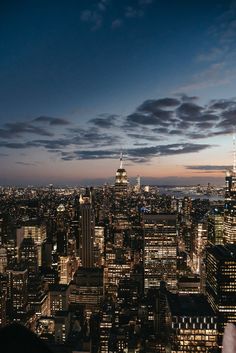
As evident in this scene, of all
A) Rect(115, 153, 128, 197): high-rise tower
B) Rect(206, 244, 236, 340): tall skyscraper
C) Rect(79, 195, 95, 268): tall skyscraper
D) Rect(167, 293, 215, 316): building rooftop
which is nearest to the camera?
Rect(167, 293, 215, 316): building rooftop

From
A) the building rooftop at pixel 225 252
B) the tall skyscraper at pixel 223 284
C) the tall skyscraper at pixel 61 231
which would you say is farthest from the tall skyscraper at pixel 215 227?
the tall skyscraper at pixel 61 231

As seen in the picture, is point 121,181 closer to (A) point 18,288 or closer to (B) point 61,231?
(B) point 61,231

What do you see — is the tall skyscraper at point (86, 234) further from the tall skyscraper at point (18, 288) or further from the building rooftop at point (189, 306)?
the building rooftop at point (189, 306)

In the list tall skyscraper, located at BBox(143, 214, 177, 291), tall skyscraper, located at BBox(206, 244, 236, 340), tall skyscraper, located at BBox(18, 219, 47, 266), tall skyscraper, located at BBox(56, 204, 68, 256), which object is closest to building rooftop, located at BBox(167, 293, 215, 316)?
tall skyscraper, located at BBox(206, 244, 236, 340)

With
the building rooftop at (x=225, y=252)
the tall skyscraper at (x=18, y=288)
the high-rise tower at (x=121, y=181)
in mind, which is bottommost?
the tall skyscraper at (x=18, y=288)

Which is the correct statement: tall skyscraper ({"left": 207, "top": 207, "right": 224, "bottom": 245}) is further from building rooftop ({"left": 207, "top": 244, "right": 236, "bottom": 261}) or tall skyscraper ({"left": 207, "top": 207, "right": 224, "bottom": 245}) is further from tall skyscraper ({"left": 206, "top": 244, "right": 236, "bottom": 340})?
tall skyscraper ({"left": 206, "top": 244, "right": 236, "bottom": 340})

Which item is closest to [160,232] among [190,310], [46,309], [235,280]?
[235,280]
